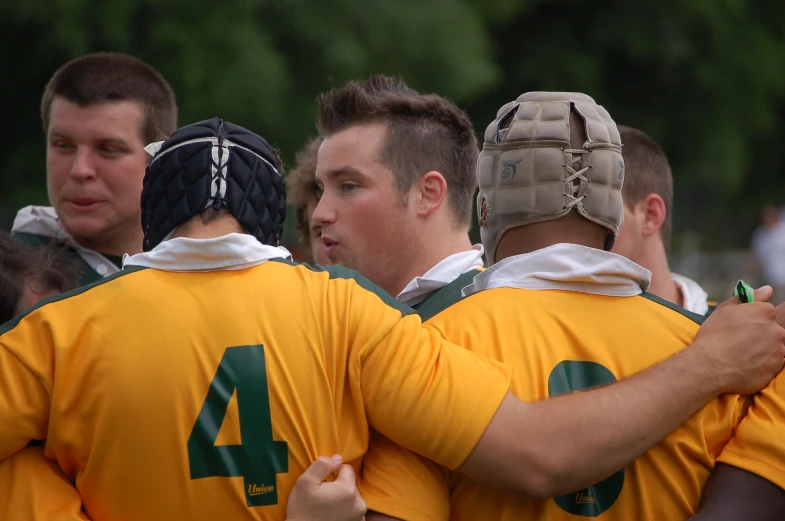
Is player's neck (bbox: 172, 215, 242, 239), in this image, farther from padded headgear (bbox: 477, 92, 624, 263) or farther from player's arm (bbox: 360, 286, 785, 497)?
padded headgear (bbox: 477, 92, 624, 263)

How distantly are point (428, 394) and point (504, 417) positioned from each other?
0.22 m

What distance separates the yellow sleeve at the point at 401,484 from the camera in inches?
113

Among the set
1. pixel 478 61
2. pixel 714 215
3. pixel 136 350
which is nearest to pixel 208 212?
pixel 136 350

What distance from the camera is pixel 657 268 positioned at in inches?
214

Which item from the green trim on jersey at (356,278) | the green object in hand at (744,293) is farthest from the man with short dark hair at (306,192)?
the green object in hand at (744,293)

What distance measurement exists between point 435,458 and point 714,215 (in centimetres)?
2396

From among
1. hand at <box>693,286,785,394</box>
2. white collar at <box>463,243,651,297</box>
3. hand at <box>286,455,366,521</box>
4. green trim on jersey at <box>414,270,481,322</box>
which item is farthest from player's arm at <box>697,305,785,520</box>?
green trim on jersey at <box>414,270,481,322</box>

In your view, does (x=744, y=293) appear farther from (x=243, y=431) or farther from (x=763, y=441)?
(x=243, y=431)

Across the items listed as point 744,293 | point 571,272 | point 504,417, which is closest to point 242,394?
point 504,417

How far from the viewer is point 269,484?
2.85 meters

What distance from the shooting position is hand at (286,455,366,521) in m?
2.79

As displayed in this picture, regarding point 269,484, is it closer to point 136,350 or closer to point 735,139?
point 136,350

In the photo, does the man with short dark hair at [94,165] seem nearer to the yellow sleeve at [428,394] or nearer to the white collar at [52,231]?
the white collar at [52,231]

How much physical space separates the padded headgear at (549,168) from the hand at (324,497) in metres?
0.94
